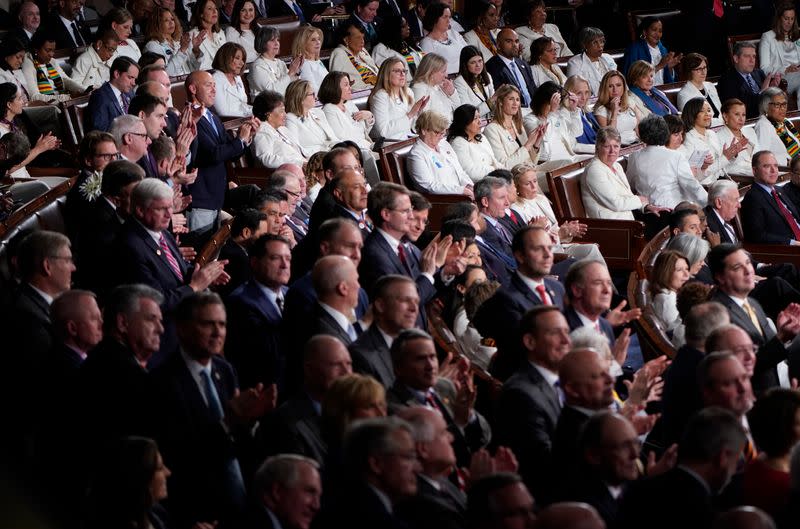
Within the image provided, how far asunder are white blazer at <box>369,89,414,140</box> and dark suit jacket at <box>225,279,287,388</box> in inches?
127

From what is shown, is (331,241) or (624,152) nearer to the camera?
(331,241)

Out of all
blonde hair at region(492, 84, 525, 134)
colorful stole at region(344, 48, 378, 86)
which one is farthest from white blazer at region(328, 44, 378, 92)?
blonde hair at region(492, 84, 525, 134)

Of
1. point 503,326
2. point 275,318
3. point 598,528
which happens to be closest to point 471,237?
point 503,326

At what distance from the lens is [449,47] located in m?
9.04

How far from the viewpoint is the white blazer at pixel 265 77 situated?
7863mm

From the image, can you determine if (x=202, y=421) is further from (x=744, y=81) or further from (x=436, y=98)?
(x=744, y=81)

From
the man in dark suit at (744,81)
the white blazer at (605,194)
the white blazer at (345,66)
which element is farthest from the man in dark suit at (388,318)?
the man in dark suit at (744,81)

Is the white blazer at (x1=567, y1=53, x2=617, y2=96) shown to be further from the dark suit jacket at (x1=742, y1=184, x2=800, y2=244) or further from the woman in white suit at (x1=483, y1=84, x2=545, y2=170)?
the dark suit jacket at (x1=742, y1=184, x2=800, y2=244)

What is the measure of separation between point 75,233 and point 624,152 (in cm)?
347

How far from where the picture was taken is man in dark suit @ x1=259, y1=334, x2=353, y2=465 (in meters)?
3.46

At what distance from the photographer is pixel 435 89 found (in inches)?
311

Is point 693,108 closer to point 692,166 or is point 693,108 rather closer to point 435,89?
point 692,166

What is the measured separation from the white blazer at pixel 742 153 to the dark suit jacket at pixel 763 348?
3156mm

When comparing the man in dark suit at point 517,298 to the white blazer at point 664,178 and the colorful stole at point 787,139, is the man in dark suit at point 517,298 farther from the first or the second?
the colorful stole at point 787,139
